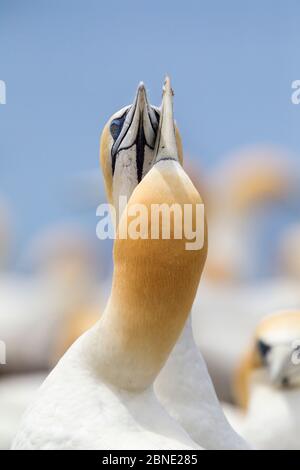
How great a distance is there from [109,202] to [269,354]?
1.78 metres

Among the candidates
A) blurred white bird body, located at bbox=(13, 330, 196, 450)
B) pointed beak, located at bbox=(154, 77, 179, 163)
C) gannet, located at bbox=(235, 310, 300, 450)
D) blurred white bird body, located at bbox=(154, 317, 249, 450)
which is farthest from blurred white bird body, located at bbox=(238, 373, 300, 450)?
pointed beak, located at bbox=(154, 77, 179, 163)

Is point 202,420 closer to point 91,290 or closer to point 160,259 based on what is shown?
point 160,259

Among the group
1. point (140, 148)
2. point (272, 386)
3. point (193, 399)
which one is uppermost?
point (140, 148)

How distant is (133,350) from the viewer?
2.43m

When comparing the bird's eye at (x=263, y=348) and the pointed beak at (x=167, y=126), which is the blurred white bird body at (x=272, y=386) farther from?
the pointed beak at (x=167, y=126)

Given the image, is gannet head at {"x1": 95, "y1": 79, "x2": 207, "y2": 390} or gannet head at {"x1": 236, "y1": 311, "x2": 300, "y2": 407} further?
gannet head at {"x1": 236, "y1": 311, "x2": 300, "y2": 407}

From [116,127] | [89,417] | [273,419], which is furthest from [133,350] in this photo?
[273,419]

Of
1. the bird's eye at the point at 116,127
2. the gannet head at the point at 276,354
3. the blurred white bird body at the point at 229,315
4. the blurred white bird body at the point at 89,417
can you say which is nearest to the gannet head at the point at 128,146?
A: the bird's eye at the point at 116,127

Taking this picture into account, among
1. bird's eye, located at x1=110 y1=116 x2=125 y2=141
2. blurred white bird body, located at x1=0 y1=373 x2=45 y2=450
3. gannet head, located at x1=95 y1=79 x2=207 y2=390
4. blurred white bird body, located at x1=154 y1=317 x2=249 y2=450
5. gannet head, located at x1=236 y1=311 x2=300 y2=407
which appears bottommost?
blurred white bird body, located at x1=0 y1=373 x2=45 y2=450

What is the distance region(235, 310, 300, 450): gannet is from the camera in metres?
4.09

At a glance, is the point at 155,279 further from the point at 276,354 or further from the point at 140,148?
the point at 276,354

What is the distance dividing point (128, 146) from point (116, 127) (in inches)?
3.9

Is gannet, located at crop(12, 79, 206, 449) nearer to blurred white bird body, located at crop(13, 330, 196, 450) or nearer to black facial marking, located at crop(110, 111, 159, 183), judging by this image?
blurred white bird body, located at crop(13, 330, 196, 450)

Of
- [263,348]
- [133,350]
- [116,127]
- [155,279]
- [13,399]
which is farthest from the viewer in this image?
[13,399]
